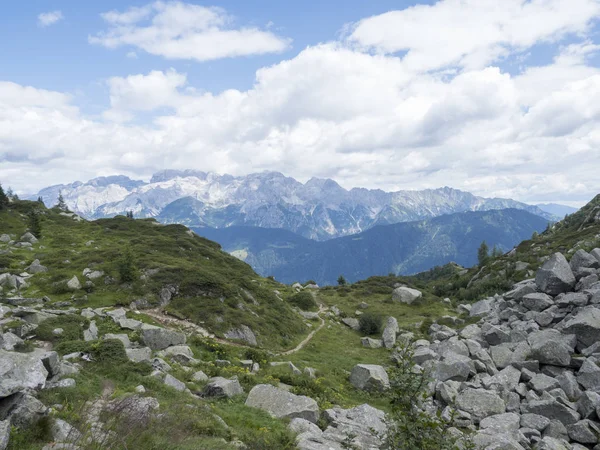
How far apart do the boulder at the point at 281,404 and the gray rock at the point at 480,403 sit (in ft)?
32.3

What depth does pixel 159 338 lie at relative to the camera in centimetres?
2822

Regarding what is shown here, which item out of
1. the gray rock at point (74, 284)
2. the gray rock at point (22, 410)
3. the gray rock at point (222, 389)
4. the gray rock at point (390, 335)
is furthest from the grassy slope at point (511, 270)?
the gray rock at point (74, 284)

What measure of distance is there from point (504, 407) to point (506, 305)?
25.1 m

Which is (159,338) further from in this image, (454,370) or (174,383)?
(454,370)

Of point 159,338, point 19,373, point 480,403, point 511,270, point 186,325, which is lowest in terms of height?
point 480,403

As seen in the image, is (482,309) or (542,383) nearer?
(542,383)

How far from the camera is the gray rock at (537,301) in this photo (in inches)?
1484

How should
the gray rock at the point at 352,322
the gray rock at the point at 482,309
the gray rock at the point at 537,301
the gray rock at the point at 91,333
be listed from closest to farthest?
the gray rock at the point at 91,333
the gray rock at the point at 537,301
the gray rock at the point at 482,309
the gray rock at the point at 352,322

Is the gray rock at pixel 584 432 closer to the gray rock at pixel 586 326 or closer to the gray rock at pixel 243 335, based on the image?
the gray rock at pixel 586 326

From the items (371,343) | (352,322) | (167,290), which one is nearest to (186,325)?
(167,290)

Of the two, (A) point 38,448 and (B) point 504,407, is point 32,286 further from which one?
(B) point 504,407

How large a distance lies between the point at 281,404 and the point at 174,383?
5.80 meters

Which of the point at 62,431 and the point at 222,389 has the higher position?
the point at 62,431

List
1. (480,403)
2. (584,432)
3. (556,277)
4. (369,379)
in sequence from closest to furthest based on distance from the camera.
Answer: (584,432) < (480,403) < (369,379) < (556,277)
